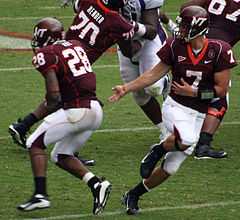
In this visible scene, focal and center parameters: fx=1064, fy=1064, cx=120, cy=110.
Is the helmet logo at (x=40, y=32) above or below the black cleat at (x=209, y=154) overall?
above

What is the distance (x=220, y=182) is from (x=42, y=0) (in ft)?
39.5

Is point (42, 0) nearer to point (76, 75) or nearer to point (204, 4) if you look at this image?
point (204, 4)

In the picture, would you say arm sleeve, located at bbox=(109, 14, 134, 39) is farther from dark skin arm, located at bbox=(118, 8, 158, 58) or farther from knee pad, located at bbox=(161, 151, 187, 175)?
knee pad, located at bbox=(161, 151, 187, 175)

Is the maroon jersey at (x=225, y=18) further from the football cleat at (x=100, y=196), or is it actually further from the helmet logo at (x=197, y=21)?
the football cleat at (x=100, y=196)

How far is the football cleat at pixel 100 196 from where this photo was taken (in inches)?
298

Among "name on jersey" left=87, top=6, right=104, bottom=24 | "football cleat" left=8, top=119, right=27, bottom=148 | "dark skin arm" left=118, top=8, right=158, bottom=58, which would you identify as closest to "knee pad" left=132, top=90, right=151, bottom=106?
"dark skin arm" left=118, top=8, right=158, bottom=58

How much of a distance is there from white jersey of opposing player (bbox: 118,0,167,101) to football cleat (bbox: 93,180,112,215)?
2391 mm

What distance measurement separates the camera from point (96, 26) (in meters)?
9.48

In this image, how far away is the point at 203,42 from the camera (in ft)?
25.9

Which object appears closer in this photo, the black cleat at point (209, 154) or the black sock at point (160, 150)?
the black sock at point (160, 150)

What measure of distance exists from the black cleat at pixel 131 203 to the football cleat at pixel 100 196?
0.19 metres

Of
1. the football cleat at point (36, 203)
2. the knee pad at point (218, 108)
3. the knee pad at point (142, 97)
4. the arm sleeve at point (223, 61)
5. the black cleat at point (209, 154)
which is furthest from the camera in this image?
the knee pad at point (142, 97)

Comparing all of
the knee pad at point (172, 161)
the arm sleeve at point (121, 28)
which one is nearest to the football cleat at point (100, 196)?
the knee pad at point (172, 161)

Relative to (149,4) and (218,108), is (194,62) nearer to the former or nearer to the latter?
(218,108)
